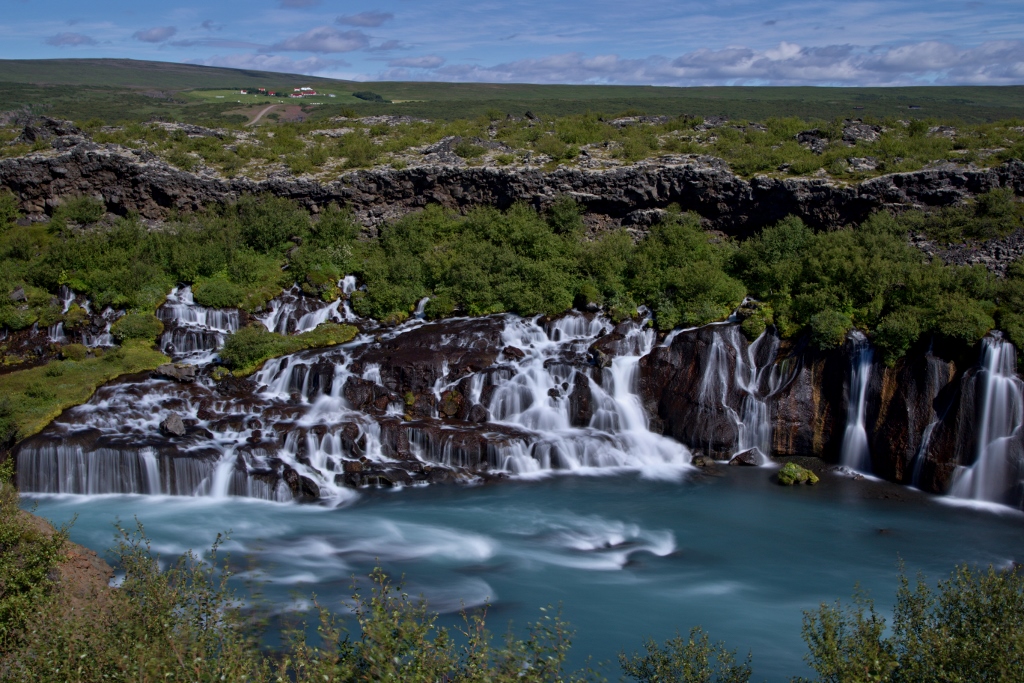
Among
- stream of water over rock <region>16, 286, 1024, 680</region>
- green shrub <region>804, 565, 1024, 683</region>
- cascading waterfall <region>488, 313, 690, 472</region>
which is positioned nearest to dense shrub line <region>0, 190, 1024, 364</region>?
stream of water over rock <region>16, 286, 1024, 680</region>

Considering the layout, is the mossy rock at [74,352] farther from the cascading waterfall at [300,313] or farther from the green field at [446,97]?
the green field at [446,97]

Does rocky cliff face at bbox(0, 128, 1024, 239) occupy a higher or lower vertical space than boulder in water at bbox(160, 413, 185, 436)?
higher

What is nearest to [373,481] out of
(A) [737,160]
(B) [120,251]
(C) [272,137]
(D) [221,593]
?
(D) [221,593]

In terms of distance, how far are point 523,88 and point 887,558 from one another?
120489 millimetres

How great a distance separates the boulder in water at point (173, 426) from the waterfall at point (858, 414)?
743 inches

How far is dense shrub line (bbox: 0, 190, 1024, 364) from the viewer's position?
24656mm

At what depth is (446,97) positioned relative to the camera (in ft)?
380

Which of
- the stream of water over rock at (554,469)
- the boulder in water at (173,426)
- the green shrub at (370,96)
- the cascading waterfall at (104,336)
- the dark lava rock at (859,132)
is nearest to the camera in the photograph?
the stream of water over rock at (554,469)

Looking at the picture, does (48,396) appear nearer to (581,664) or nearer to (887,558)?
(581,664)

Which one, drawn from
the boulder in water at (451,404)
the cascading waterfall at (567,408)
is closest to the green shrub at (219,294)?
the boulder in water at (451,404)

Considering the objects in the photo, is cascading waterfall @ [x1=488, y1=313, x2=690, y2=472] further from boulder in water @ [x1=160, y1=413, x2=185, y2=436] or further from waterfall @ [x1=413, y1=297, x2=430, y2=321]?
boulder in water @ [x1=160, y1=413, x2=185, y2=436]

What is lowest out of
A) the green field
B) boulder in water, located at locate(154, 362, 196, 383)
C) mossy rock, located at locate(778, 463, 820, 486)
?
mossy rock, located at locate(778, 463, 820, 486)

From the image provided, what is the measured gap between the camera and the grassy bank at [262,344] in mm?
26828

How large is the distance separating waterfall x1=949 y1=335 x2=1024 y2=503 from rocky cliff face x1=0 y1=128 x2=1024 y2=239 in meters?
10.7
